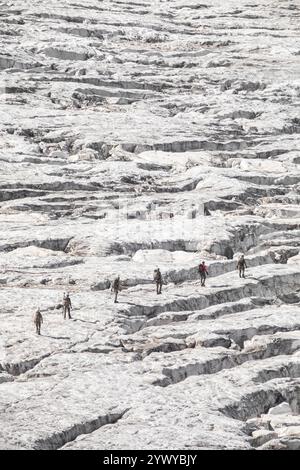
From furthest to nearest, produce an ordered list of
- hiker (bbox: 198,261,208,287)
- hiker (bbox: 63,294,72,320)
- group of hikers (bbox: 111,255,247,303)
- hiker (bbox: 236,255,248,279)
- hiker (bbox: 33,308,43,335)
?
hiker (bbox: 236,255,248,279) < hiker (bbox: 198,261,208,287) < group of hikers (bbox: 111,255,247,303) < hiker (bbox: 63,294,72,320) < hiker (bbox: 33,308,43,335)

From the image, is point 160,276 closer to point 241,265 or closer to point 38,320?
point 241,265

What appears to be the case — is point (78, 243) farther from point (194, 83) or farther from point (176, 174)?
point (194, 83)

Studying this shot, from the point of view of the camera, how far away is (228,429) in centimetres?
3117

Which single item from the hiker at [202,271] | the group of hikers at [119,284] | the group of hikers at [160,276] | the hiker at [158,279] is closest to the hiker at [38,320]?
the group of hikers at [119,284]

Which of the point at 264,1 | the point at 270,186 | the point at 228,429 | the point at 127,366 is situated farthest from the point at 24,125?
the point at 264,1

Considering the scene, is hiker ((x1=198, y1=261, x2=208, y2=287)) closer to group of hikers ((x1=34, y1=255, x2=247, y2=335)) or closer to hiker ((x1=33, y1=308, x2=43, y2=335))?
group of hikers ((x1=34, y1=255, x2=247, y2=335))

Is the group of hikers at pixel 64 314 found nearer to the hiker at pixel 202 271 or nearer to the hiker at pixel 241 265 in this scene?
the hiker at pixel 202 271

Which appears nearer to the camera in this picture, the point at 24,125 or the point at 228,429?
the point at 228,429

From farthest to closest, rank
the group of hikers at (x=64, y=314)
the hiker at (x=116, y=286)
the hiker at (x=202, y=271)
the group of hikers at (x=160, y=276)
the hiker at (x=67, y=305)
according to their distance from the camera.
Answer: the hiker at (x=202, y=271) < the group of hikers at (x=160, y=276) < the hiker at (x=116, y=286) < the hiker at (x=67, y=305) < the group of hikers at (x=64, y=314)


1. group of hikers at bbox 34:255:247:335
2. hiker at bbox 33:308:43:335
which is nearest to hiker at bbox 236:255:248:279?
group of hikers at bbox 34:255:247:335

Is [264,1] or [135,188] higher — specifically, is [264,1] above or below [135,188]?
above

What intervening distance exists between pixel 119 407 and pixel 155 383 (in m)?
2.68

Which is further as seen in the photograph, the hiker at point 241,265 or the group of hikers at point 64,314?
the hiker at point 241,265

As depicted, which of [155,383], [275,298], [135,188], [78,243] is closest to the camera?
[155,383]
